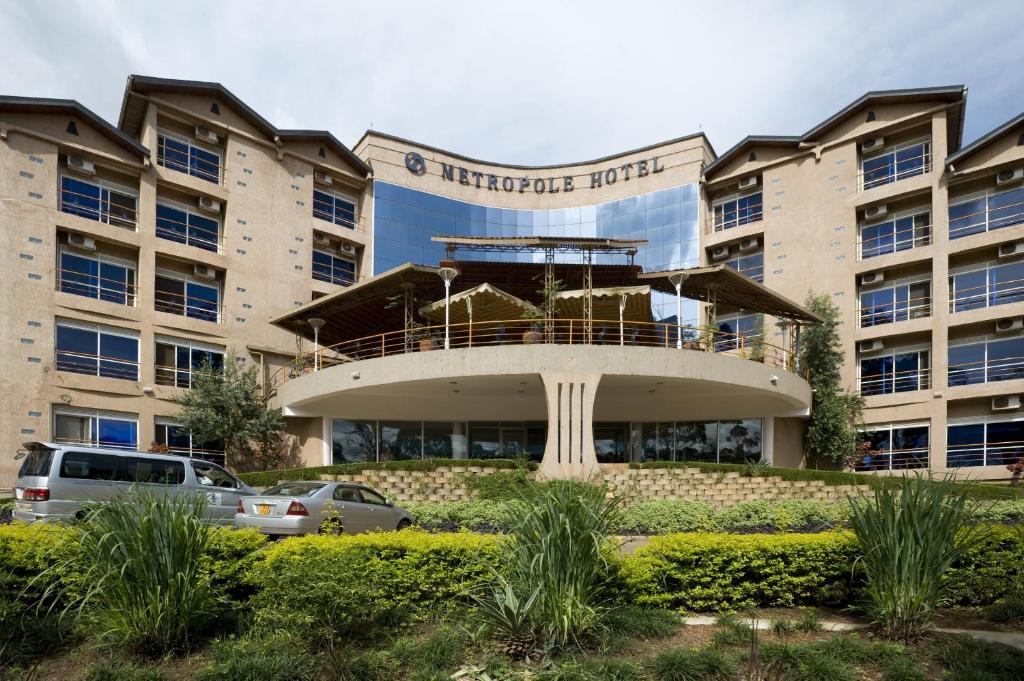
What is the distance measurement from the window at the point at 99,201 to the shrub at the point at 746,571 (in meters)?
25.9

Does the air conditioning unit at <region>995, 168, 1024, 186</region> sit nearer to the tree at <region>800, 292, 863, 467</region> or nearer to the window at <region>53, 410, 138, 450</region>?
the tree at <region>800, 292, 863, 467</region>

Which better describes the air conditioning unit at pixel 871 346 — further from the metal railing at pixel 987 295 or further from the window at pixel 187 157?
the window at pixel 187 157

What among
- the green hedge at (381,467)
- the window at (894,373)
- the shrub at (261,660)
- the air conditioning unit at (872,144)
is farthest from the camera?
the air conditioning unit at (872,144)

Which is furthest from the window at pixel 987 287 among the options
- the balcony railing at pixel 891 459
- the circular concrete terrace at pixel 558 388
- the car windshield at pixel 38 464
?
the car windshield at pixel 38 464

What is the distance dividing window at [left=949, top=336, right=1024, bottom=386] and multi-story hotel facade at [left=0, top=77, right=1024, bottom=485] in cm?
8

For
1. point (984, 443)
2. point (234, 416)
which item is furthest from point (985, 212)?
point (234, 416)

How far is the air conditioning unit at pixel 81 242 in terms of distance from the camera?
2564 cm

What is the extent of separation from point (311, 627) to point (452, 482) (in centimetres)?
1400

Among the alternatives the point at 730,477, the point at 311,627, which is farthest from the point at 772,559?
the point at 730,477

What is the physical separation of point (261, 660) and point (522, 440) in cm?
2370

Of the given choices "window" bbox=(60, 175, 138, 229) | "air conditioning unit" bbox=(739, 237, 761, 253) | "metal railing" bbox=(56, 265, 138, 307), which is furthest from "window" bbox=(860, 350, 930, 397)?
"window" bbox=(60, 175, 138, 229)

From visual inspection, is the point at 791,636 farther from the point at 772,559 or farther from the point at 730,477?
the point at 730,477

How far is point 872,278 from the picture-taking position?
30312mm

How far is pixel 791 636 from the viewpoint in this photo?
7348 millimetres
